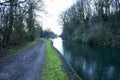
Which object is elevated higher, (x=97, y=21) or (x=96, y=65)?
(x=97, y=21)

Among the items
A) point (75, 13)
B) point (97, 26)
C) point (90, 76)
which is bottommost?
point (90, 76)

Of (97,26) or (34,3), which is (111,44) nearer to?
(97,26)

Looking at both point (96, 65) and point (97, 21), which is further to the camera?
point (97, 21)

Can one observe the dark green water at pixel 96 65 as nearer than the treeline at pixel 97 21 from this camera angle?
Yes

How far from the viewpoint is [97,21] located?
69312 mm

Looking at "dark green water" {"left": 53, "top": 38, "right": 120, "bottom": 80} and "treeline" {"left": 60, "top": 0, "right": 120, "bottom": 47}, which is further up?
"treeline" {"left": 60, "top": 0, "right": 120, "bottom": 47}

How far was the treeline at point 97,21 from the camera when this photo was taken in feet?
189

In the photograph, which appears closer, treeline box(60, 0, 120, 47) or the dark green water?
the dark green water

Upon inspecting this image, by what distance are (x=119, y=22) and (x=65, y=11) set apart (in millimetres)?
52761

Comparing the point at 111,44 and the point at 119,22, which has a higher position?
the point at 119,22

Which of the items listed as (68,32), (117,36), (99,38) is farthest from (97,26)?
(68,32)

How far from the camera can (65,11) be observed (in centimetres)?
10794

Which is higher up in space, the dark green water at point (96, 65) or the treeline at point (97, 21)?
the treeline at point (97, 21)

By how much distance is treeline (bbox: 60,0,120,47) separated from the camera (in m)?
57.6
